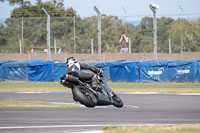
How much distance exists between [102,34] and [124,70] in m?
6.43

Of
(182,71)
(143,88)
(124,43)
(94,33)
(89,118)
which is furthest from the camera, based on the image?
(94,33)

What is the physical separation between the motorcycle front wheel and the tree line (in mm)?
21042

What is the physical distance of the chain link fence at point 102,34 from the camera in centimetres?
3294

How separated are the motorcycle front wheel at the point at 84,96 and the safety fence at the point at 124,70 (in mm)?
16650

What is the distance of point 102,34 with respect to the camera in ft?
117

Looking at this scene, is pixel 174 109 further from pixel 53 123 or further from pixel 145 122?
A: pixel 53 123

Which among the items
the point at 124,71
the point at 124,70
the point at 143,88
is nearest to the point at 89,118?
the point at 143,88

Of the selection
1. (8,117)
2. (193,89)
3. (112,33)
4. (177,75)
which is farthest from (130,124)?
(112,33)

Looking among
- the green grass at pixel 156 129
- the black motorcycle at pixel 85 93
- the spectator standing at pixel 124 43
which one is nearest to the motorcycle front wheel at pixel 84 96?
the black motorcycle at pixel 85 93

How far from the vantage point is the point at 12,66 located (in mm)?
33625

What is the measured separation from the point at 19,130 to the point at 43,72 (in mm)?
22951

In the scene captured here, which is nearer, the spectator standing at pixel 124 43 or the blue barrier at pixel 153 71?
the blue barrier at pixel 153 71

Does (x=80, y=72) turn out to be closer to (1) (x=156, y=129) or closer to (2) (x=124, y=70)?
(1) (x=156, y=129)

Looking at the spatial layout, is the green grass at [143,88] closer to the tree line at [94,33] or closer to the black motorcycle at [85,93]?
the tree line at [94,33]
